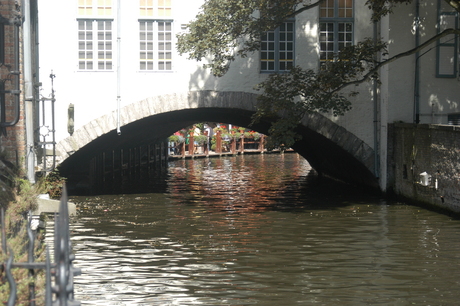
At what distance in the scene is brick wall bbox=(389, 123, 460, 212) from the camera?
1462 centimetres

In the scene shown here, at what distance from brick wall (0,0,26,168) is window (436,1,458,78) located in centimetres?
1066

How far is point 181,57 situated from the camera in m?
18.1

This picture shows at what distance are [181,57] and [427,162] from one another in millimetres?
6550

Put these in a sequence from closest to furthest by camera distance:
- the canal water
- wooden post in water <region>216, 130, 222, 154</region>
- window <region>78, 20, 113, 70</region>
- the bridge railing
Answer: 1. the canal water
2. window <region>78, 20, 113, 70</region>
3. the bridge railing
4. wooden post in water <region>216, 130, 222, 154</region>

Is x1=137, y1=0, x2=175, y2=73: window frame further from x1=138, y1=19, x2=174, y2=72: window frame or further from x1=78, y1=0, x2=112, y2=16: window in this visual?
x1=78, y1=0, x2=112, y2=16: window

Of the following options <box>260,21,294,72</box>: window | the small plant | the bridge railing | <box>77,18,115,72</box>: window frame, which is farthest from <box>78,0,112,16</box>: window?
the small plant

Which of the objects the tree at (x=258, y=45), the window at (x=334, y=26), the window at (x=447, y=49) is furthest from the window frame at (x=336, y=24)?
the window at (x=447, y=49)

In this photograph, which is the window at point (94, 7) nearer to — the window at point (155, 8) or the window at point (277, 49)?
the window at point (155, 8)

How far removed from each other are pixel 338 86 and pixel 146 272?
8.05 m

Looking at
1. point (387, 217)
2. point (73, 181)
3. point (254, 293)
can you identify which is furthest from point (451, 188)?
point (73, 181)

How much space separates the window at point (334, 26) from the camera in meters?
18.3

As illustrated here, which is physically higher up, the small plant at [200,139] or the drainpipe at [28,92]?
the drainpipe at [28,92]

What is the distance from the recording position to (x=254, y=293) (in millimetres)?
8562

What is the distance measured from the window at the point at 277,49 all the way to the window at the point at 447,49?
11.9ft
